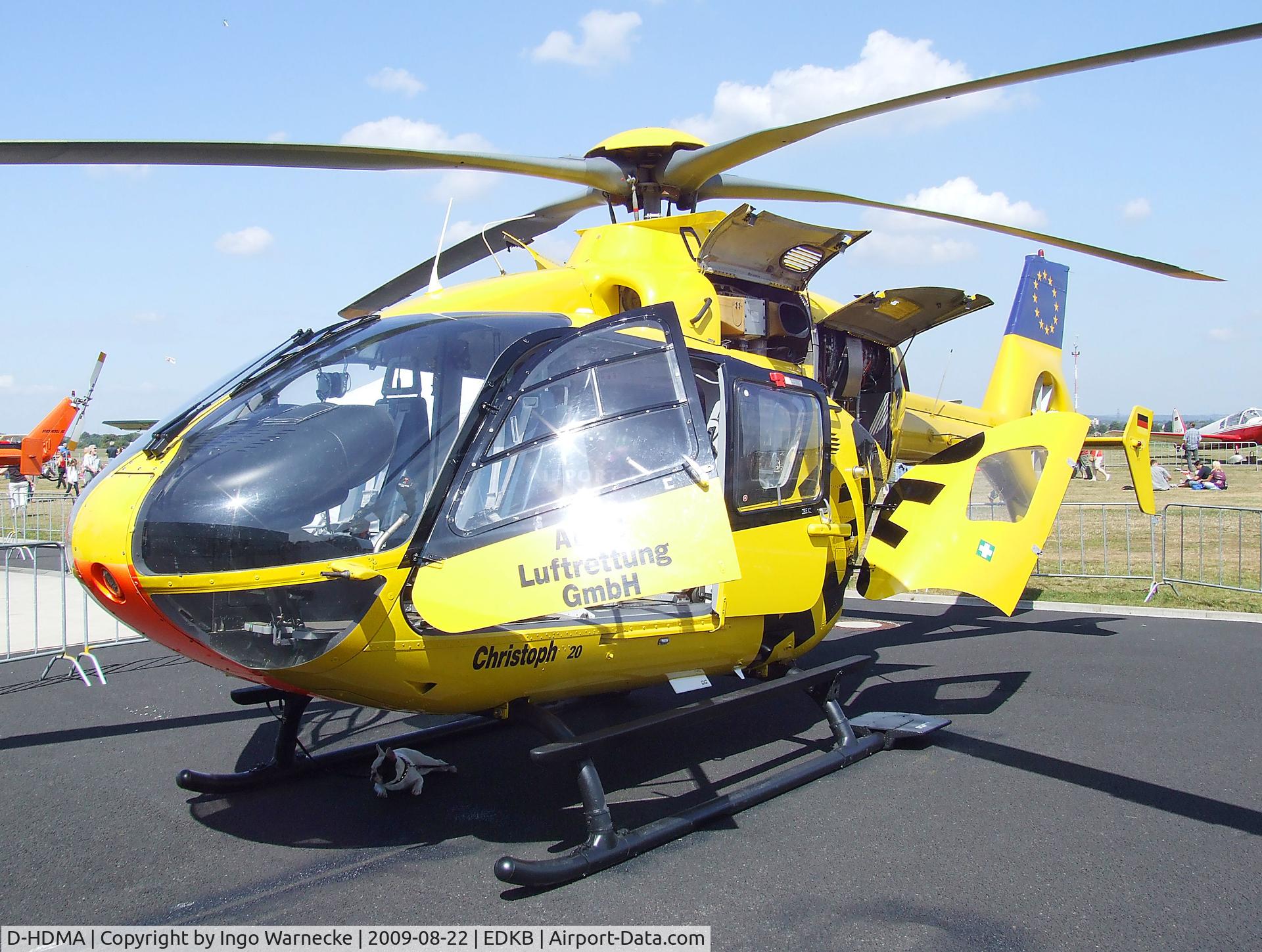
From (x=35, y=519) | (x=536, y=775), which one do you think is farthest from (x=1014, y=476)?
(x=35, y=519)

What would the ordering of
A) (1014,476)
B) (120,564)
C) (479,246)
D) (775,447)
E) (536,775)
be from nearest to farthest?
(120,564) < (775,447) < (536,775) < (1014,476) < (479,246)

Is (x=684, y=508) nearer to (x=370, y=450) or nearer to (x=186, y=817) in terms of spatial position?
(x=370, y=450)

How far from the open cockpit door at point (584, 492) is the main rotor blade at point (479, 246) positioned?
10.2 feet

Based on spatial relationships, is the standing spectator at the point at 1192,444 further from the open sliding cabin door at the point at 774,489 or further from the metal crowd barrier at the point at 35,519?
the metal crowd barrier at the point at 35,519

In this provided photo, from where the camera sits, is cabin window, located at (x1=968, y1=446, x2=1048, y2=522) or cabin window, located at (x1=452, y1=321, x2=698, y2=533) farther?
cabin window, located at (x1=968, y1=446, x2=1048, y2=522)

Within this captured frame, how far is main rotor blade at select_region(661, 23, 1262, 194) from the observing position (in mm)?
3611

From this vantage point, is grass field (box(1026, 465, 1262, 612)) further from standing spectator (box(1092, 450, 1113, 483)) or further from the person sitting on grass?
standing spectator (box(1092, 450, 1113, 483))

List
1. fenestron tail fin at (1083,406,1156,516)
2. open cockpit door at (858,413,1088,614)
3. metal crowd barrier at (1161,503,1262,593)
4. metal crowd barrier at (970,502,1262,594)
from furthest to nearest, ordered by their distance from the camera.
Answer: metal crowd barrier at (970,502,1262,594) → metal crowd barrier at (1161,503,1262,593) → fenestron tail fin at (1083,406,1156,516) → open cockpit door at (858,413,1088,614)

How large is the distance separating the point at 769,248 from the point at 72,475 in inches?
1290

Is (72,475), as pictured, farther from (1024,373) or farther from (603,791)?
(603,791)

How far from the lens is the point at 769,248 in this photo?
5.73 m

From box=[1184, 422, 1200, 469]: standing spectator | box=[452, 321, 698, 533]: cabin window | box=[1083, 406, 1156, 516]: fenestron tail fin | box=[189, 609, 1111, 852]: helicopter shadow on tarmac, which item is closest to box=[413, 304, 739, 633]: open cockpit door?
box=[452, 321, 698, 533]: cabin window

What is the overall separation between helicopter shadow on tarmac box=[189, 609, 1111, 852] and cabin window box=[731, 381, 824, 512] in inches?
56.2

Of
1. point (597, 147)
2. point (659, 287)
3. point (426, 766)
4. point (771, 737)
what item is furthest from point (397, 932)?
point (597, 147)
